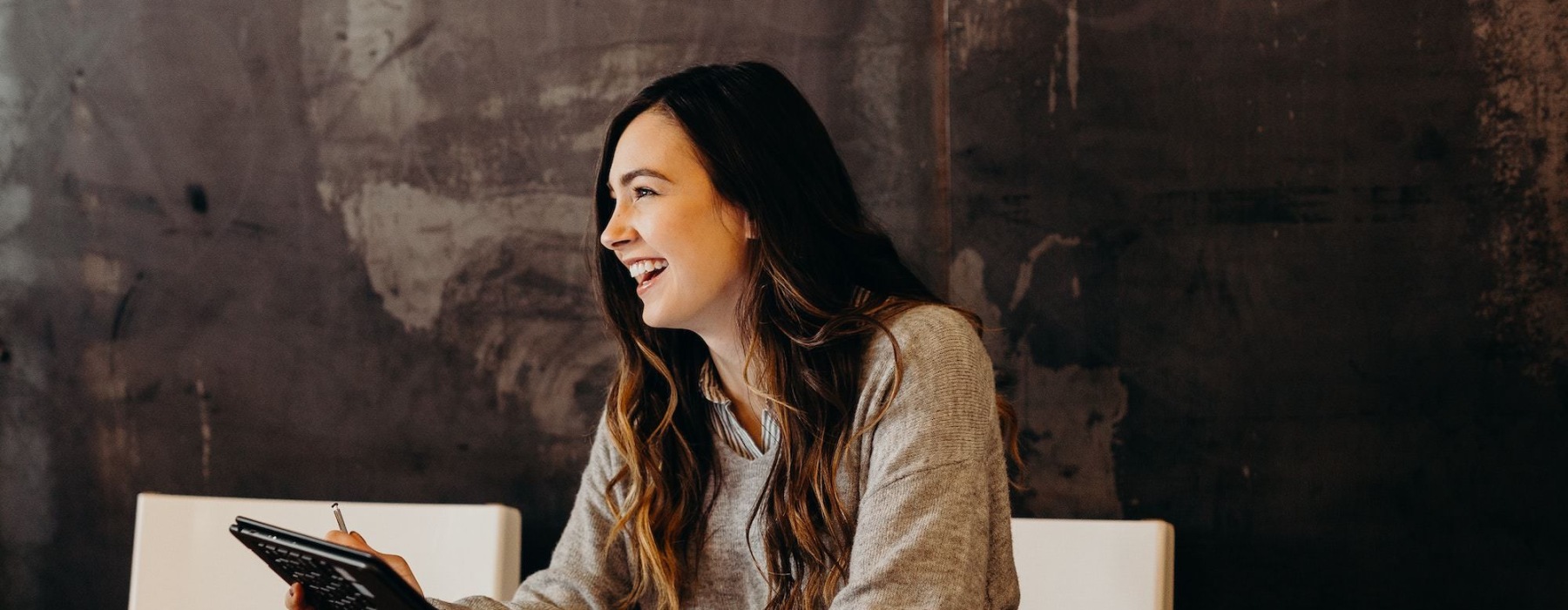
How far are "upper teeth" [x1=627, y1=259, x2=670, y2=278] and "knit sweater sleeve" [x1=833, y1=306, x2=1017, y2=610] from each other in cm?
31

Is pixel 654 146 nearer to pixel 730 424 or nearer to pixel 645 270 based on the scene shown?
pixel 645 270

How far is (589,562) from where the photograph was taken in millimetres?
1610

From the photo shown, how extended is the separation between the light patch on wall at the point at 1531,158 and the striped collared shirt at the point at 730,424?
1264mm

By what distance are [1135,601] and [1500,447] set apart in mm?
725

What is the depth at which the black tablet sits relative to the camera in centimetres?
101

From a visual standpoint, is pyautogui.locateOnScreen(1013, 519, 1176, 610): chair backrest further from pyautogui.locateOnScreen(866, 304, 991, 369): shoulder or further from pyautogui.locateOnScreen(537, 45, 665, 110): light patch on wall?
pyautogui.locateOnScreen(537, 45, 665, 110): light patch on wall

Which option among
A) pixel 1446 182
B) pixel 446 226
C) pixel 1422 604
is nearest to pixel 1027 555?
Answer: pixel 1422 604

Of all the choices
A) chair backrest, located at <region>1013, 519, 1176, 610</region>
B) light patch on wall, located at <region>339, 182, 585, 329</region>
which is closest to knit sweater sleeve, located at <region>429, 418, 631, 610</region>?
chair backrest, located at <region>1013, 519, 1176, 610</region>

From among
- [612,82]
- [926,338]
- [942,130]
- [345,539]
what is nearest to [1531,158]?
[942,130]

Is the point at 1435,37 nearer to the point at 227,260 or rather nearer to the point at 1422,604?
the point at 1422,604

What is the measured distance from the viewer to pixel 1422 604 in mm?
1957

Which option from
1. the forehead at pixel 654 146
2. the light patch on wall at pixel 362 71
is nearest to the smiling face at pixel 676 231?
the forehead at pixel 654 146

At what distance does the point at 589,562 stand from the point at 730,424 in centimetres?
29

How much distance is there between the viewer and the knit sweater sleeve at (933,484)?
125cm
